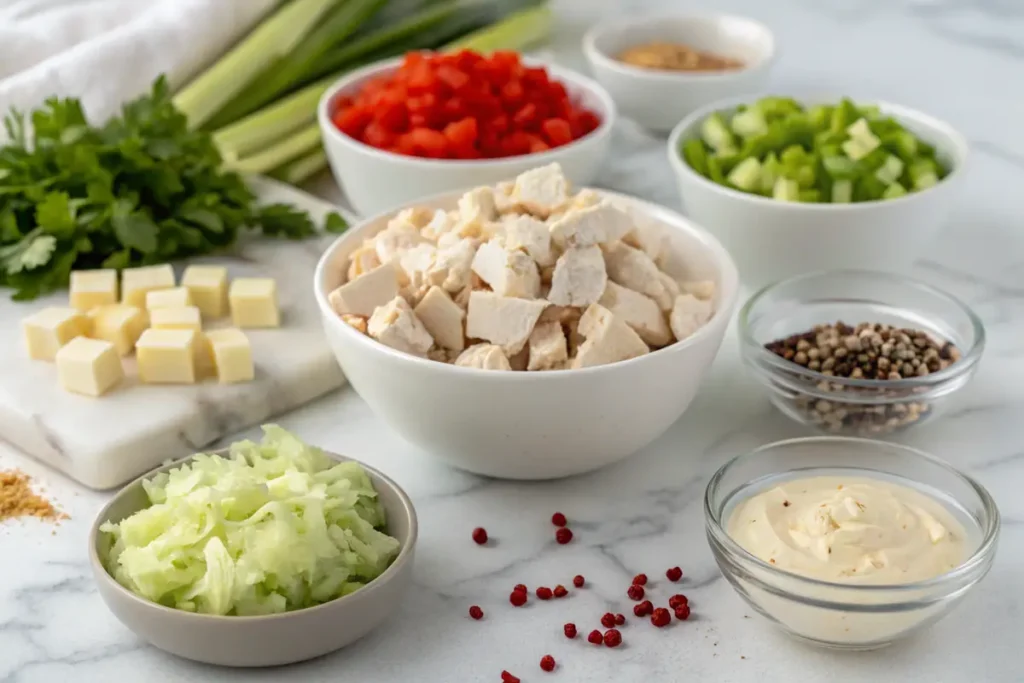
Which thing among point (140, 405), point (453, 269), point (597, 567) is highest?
point (453, 269)

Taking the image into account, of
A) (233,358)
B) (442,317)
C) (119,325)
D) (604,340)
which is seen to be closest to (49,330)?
(119,325)

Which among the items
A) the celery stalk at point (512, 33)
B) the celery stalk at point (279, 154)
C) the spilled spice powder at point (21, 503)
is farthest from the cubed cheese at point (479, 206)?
the celery stalk at point (512, 33)

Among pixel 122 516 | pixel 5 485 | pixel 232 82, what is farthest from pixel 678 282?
pixel 232 82

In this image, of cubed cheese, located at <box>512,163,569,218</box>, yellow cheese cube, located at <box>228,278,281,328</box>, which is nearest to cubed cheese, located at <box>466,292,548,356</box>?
cubed cheese, located at <box>512,163,569,218</box>

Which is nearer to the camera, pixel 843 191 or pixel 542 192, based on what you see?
pixel 542 192

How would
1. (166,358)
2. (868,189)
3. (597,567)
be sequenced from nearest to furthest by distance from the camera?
1. (597,567)
2. (166,358)
3. (868,189)

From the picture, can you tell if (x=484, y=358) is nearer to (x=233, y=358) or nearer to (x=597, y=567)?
(x=597, y=567)

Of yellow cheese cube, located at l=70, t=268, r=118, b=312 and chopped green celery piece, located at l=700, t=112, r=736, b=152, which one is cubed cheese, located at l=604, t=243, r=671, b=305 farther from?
yellow cheese cube, located at l=70, t=268, r=118, b=312
